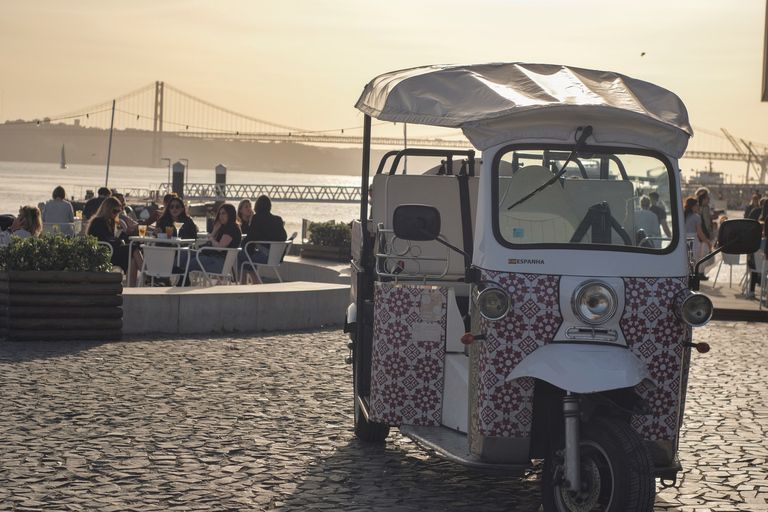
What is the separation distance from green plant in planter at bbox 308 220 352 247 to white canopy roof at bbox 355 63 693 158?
1127 cm

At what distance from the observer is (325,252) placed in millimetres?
15984

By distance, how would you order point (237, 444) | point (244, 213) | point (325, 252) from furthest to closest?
1. point (325, 252)
2. point (244, 213)
3. point (237, 444)

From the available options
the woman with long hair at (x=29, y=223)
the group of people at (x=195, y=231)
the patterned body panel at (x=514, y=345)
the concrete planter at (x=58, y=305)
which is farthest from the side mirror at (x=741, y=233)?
the woman with long hair at (x=29, y=223)

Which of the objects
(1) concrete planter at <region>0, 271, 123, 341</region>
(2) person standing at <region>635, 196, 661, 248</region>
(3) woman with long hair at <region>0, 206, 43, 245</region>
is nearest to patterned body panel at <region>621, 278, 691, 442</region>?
(2) person standing at <region>635, 196, 661, 248</region>

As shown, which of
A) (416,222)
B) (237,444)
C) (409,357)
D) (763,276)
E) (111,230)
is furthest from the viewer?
(763,276)

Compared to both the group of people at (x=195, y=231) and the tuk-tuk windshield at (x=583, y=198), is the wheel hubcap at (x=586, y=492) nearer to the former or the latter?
the tuk-tuk windshield at (x=583, y=198)

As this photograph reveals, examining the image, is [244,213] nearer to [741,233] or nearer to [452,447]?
[452,447]

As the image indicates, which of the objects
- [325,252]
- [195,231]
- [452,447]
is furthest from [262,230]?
[452,447]

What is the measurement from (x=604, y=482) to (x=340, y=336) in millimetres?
5899

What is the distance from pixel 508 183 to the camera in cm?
419

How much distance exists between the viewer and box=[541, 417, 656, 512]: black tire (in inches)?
140

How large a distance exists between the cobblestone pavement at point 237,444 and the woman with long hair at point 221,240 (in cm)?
328

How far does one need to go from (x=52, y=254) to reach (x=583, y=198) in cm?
548

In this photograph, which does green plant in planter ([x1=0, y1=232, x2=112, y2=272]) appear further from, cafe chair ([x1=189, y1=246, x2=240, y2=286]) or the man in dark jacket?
the man in dark jacket
